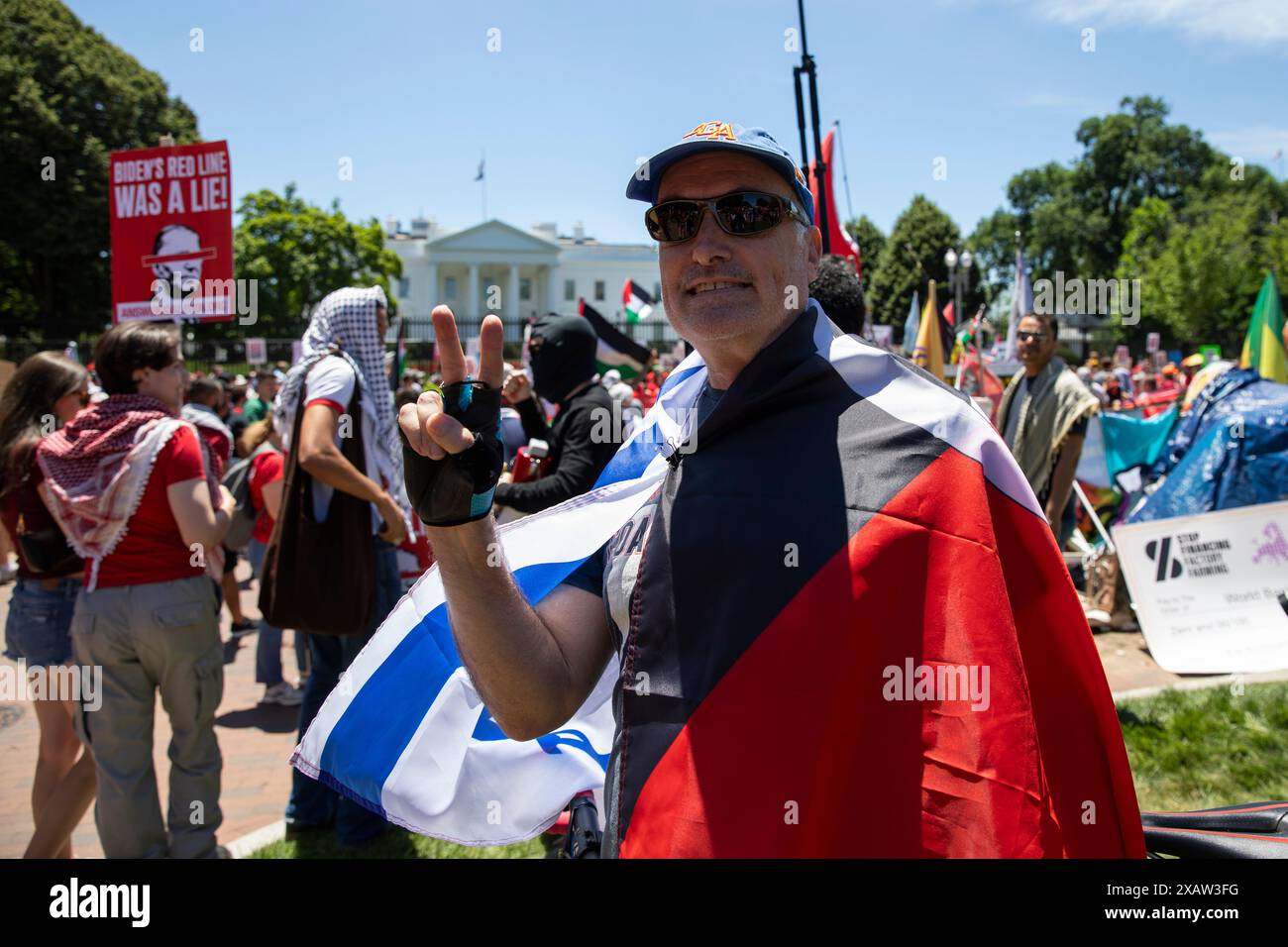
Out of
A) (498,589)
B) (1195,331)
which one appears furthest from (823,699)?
(1195,331)

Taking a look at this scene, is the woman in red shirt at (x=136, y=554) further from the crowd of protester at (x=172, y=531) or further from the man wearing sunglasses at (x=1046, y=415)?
the man wearing sunglasses at (x=1046, y=415)

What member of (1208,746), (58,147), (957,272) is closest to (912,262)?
(957,272)

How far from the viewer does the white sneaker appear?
6.03 metres

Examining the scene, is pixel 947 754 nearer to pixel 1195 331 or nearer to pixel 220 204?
pixel 220 204

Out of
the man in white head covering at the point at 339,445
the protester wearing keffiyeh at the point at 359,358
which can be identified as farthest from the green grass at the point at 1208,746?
the protester wearing keffiyeh at the point at 359,358

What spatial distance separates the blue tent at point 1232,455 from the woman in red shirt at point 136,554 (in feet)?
21.7

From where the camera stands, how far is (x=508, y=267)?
77562 millimetres

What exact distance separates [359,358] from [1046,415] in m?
4.08

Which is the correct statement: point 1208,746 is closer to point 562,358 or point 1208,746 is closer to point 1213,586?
point 1213,586

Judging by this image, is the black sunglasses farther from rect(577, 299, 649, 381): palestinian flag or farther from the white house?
the white house

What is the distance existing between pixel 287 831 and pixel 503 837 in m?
2.47

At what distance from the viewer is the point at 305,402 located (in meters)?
3.83

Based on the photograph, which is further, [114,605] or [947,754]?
[114,605]

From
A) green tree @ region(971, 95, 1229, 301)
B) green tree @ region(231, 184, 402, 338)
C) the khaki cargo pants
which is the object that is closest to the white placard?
the khaki cargo pants
